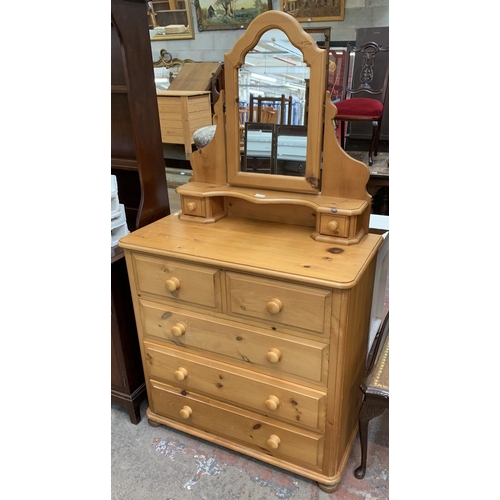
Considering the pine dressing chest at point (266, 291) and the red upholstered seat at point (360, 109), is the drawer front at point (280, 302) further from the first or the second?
the red upholstered seat at point (360, 109)

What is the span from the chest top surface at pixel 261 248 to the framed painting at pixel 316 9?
362 centimetres

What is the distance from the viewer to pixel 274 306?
4.01 ft

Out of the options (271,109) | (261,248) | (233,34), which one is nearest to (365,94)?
(233,34)

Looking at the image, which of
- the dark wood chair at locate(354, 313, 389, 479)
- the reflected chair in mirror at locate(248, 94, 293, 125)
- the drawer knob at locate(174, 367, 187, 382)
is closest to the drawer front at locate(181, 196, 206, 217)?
the reflected chair in mirror at locate(248, 94, 293, 125)

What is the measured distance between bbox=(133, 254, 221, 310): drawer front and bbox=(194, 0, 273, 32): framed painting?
4.07 metres

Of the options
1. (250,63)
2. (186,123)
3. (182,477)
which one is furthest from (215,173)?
(186,123)

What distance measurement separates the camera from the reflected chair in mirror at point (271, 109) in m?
1.32

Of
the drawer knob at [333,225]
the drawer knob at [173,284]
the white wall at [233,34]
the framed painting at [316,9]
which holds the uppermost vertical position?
the framed painting at [316,9]

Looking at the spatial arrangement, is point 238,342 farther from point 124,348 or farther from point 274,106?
point 274,106

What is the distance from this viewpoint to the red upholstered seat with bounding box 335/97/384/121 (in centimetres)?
340

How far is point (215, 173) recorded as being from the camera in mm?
1542

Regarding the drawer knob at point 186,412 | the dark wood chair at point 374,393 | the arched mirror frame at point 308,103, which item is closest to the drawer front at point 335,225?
the arched mirror frame at point 308,103

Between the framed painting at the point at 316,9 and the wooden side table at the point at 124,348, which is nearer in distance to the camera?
the wooden side table at the point at 124,348

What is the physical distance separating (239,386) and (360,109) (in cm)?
279
